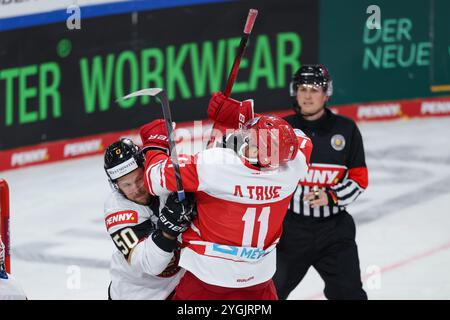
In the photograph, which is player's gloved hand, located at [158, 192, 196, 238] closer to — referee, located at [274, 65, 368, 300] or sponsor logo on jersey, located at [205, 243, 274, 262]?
sponsor logo on jersey, located at [205, 243, 274, 262]

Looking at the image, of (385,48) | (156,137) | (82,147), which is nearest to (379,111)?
(385,48)

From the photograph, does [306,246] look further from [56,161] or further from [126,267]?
[56,161]

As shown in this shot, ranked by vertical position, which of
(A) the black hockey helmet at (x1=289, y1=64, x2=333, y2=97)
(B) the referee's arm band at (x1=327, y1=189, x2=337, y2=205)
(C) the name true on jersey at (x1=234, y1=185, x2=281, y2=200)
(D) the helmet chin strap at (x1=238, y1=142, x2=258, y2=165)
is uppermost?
(A) the black hockey helmet at (x1=289, y1=64, x2=333, y2=97)

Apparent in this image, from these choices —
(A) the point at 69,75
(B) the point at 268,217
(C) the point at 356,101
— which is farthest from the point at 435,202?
(B) the point at 268,217

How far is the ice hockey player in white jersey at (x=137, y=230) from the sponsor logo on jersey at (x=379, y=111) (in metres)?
7.17

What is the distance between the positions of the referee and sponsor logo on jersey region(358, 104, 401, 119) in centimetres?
572

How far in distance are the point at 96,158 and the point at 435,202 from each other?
11.2 ft

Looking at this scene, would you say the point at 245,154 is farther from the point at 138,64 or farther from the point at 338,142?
the point at 138,64

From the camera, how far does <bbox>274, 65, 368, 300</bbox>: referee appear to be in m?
6.41

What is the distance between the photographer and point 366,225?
29.4 feet

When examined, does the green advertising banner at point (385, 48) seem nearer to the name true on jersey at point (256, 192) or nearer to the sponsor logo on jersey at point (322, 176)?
the sponsor logo on jersey at point (322, 176)

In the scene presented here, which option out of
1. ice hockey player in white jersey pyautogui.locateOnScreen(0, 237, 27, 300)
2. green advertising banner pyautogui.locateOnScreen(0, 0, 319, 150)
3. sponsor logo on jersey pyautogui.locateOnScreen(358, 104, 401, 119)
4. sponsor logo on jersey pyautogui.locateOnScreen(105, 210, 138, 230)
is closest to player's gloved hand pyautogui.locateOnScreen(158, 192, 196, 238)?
sponsor logo on jersey pyautogui.locateOnScreen(105, 210, 138, 230)

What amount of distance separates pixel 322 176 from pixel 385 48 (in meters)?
5.86

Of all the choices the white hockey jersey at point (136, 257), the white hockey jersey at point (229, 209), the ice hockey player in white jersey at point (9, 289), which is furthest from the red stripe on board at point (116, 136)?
the ice hockey player in white jersey at point (9, 289)
